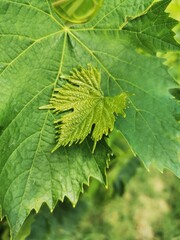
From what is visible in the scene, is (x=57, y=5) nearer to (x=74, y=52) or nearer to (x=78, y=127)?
(x=74, y=52)

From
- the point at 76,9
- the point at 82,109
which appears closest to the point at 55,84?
the point at 82,109

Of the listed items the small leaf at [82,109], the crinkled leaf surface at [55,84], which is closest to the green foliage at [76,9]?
the crinkled leaf surface at [55,84]

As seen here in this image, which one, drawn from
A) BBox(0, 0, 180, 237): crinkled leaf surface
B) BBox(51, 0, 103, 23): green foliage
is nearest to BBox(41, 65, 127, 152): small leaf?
BBox(0, 0, 180, 237): crinkled leaf surface

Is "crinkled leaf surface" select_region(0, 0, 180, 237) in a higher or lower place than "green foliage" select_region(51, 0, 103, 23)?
lower

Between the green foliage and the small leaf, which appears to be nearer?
the small leaf

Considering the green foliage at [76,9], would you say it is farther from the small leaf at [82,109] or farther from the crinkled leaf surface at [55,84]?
the small leaf at [82,109]

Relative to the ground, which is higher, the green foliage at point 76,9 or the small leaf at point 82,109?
the green foliage at point 76,9

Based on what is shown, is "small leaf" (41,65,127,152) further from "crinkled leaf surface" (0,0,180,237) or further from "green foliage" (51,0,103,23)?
"green foliage" (51,0,103,23)
